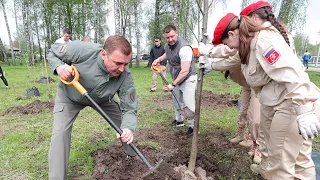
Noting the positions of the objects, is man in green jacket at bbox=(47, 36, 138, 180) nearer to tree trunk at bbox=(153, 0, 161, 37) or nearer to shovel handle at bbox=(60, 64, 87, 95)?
shovel handle at bbox=(60, 64, 87, 95)

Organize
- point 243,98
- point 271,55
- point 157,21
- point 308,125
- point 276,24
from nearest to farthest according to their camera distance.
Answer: point 308,125, point 271,55, point 276,24, point 243,98, point 157,21

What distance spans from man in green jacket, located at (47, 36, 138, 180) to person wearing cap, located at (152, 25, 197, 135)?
1.62m

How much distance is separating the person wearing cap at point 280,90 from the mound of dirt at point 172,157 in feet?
2.99

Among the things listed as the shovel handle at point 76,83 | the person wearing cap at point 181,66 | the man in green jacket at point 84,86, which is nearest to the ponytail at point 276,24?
the man in green jacket at point 84,86

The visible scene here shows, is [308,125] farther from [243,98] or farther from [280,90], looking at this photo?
[243,98]

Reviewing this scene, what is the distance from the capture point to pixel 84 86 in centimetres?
257

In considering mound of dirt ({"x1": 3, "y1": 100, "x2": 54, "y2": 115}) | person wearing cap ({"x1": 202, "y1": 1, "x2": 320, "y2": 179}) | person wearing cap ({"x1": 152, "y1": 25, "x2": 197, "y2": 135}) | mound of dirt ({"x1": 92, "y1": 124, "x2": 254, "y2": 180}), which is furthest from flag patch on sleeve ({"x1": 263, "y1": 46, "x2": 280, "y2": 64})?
mound of dirt ({"x1": 3, "y1": 100, "x2": 54, "y2": 115})

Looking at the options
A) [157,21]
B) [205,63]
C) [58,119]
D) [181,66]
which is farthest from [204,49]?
[157,21]

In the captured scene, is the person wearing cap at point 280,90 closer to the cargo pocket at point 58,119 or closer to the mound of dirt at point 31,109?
A: the cargo pocket at point 58,119

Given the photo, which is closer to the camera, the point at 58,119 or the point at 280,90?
the point at 280,90

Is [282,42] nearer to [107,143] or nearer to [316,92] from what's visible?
[316,92]

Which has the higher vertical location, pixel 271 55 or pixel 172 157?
pixel 271 55

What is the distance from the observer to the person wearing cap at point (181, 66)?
13.2 ft

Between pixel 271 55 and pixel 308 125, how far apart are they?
0.57 metres
